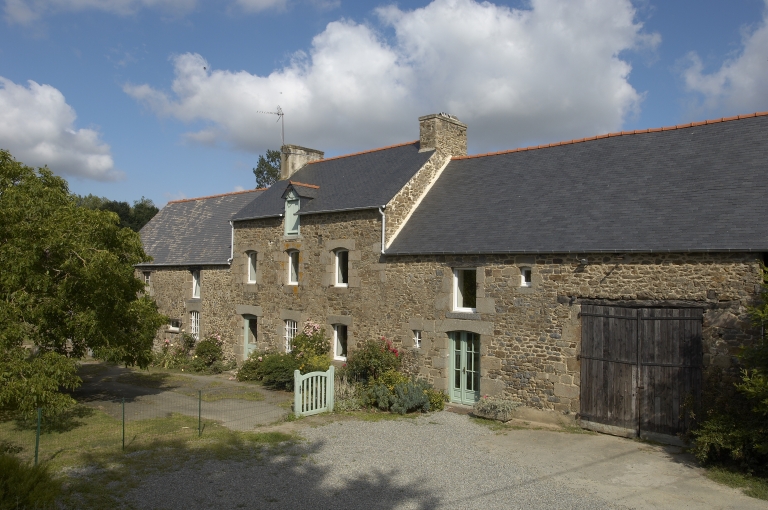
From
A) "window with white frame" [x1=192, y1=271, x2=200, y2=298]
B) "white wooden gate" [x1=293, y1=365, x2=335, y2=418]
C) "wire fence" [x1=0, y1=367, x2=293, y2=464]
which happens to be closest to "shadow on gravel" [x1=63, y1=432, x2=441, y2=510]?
"wire fence" [x1=0, y1=367, x2=293, y2=464]

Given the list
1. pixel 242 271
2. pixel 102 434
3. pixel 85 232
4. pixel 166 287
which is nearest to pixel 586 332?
pixel 102 434

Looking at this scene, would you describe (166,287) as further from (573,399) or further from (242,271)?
(573,399)

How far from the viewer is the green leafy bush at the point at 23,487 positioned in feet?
21.3

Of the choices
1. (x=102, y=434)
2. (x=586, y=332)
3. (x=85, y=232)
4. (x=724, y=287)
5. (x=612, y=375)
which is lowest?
(x=102, y=434)

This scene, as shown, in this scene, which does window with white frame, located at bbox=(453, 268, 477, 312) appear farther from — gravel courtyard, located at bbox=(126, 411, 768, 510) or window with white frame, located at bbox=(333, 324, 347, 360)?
window with white frame, located at bbox=(333, 324, 347, 360)

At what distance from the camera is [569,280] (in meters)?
12.2

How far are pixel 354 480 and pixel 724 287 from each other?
706 centimetres

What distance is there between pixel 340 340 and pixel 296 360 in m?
1.43

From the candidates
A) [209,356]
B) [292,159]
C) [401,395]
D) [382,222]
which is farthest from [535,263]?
[209,356]

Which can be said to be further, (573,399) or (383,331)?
(383,331)

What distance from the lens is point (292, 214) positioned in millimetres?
18484

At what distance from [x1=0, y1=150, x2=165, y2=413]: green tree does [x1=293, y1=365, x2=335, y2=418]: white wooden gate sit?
4242 millimetres

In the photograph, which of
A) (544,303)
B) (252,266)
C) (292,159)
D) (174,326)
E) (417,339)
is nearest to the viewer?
(544,303)

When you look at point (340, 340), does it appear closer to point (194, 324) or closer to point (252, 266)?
point (252, 266)
